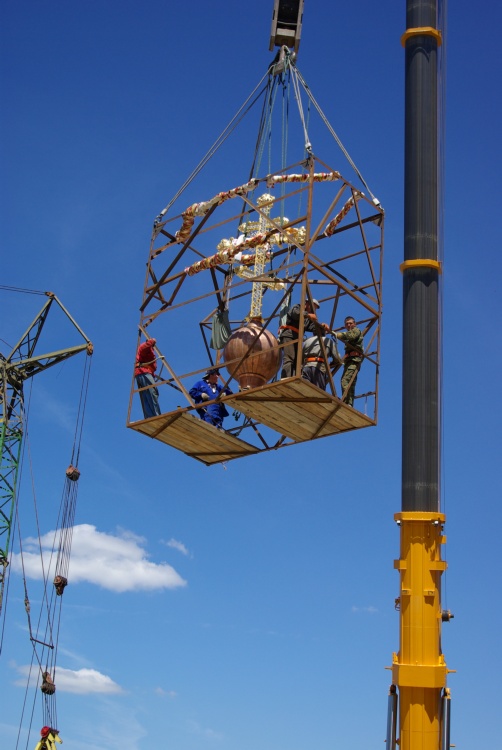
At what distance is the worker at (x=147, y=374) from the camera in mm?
20859

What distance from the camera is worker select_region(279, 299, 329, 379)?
728 inches

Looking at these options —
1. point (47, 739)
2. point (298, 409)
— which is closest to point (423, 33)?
point (298, 409)

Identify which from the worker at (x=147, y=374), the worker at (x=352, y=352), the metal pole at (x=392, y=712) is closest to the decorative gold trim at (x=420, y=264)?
the worker at (x=352, y=352)

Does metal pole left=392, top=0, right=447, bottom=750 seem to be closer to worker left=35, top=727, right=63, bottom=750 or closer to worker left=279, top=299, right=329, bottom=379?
worker left=279, top=299, right=329, bottom=379

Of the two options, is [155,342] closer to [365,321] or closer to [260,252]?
[260,252]

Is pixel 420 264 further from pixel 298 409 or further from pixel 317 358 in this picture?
pixel 298 409

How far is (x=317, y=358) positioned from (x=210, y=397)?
Result: 101 inches

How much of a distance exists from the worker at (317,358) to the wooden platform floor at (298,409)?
502 millimetres

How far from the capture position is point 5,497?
55.4m

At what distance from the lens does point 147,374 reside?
21.1 m

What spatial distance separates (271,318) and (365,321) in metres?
2.42

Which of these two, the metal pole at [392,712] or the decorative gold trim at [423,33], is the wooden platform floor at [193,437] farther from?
the decorative gold trim at [423,33]

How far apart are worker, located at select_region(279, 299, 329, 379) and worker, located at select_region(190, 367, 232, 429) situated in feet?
5.09

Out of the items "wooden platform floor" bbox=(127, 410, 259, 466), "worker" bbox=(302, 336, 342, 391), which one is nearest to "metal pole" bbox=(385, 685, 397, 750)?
"worker" bbox=(302, 336, 342, 391)
